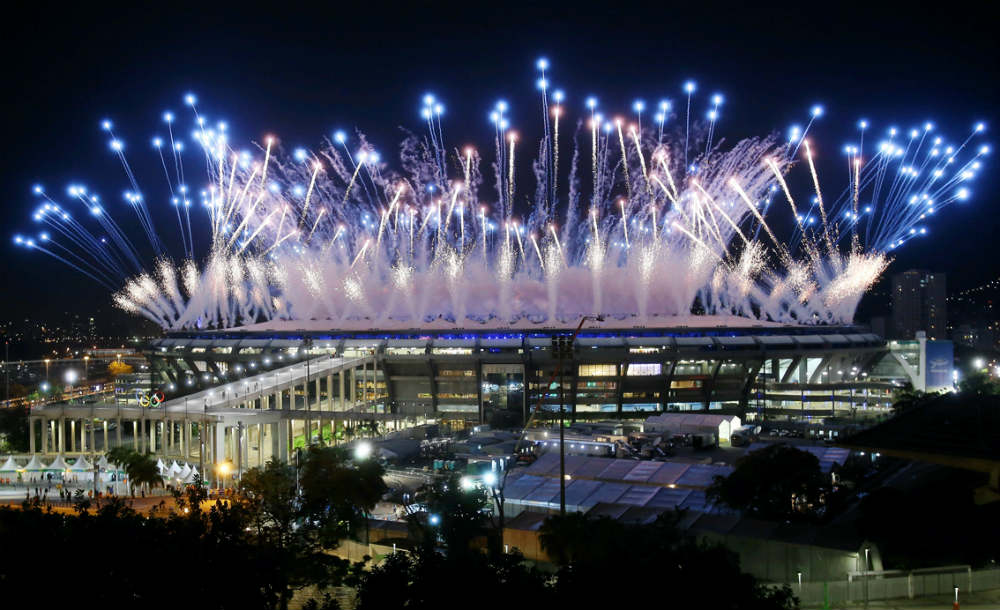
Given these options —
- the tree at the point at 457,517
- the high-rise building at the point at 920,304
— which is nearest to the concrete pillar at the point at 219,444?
the tree at the point at 457,517

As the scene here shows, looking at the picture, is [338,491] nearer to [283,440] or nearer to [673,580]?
[673,580]

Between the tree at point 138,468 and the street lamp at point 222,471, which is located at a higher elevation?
the tree at point 138,468

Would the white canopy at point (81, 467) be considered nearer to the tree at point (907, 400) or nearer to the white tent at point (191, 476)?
the white tent at point (191, 476)

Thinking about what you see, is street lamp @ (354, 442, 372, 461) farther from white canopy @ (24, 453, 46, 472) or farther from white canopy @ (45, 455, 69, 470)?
white canopy @ (24, 453, 46, 472)

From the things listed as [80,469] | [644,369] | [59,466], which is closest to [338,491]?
[80,469]

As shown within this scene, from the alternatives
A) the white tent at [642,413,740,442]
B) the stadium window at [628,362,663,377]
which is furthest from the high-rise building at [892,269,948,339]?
the white tent at [642,413,740,442]
